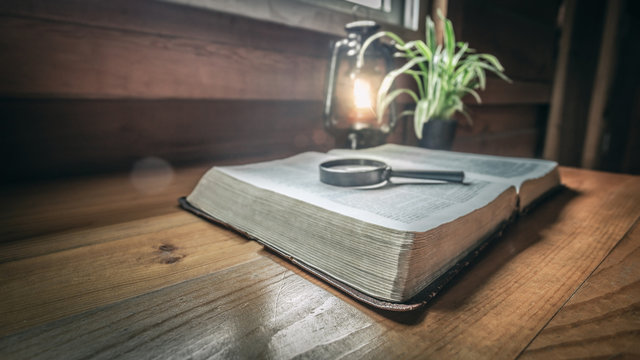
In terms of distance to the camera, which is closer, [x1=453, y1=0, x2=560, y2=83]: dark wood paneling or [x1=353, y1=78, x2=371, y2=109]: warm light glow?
[x1=353, y1=78, x2=371, y2=109]: warm light glow

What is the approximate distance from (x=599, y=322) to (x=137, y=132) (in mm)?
897

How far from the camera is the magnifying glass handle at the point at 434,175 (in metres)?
0.50

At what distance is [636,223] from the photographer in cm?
49

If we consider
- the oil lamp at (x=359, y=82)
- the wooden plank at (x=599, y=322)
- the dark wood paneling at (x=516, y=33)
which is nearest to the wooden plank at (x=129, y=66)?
the oil lamp at (x=359, y=82)

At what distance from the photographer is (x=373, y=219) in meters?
0.33

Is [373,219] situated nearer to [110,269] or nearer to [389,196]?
[389,196]

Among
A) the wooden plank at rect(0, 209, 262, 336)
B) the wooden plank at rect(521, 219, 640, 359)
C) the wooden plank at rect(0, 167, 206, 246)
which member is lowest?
the wooden plank at rect(0, 167, 206, 246)

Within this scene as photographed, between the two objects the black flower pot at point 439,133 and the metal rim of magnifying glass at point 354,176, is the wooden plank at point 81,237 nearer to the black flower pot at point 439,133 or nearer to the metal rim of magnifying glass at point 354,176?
the metal rim of magnifying glass at point 354,176

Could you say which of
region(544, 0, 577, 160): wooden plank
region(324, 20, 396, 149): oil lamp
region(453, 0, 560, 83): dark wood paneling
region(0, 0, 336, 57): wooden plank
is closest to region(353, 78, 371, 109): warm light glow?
region(324, 20, 396, 149): oil lamp

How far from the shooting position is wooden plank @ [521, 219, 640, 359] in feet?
0.75

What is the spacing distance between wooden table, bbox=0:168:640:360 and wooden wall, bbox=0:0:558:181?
13.6 inches

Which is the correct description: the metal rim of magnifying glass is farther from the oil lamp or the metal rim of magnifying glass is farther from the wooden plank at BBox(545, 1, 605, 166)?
the wooden plank at BBox(545, 1, 605, 166)

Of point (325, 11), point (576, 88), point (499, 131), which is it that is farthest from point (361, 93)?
point (576, 88)

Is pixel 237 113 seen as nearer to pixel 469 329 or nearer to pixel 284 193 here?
pixel 284 193
